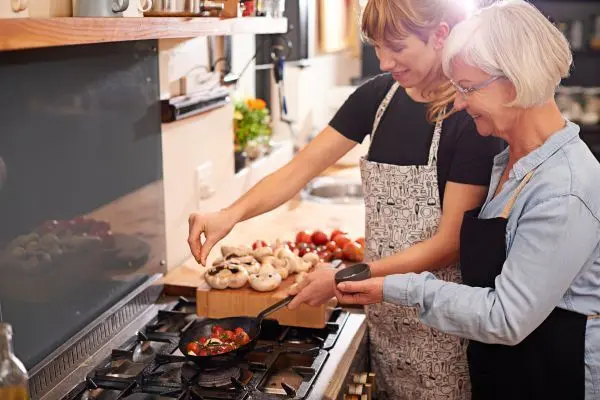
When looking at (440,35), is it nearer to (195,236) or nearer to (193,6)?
(193,6)

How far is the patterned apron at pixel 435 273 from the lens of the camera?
1.85 m

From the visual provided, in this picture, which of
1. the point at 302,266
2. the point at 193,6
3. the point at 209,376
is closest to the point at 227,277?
the point at 302,266

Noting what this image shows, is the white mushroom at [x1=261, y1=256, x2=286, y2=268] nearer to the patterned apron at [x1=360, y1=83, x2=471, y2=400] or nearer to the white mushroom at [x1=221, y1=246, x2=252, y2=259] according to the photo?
the white mushroom at [x1=221, y1=246, x2=252, y2=259]

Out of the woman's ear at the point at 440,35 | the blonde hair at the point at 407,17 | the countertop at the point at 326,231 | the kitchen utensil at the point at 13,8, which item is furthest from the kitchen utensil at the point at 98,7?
the countertop at the point at 326,231

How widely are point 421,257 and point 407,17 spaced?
53 cm

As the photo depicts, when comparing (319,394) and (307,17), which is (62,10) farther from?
(307,17)

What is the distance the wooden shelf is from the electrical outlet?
2.45ft

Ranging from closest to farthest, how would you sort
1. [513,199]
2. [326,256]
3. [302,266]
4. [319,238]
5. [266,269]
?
[513,199]
[266,269]
[302,266]
[326,256]
[319,238]

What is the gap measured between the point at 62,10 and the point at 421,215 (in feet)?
3.06

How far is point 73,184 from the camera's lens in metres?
1.80

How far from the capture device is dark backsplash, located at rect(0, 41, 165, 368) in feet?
5.22

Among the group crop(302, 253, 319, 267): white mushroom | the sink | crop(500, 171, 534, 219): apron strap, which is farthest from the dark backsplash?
the sink

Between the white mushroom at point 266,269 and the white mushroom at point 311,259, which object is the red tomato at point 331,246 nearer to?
the white mushroom at point 311,259

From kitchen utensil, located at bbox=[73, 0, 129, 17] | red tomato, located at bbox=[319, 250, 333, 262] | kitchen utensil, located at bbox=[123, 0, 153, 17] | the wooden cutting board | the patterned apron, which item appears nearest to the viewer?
kitchen utensil, located at bbox=[73, 0, 129, 17]
